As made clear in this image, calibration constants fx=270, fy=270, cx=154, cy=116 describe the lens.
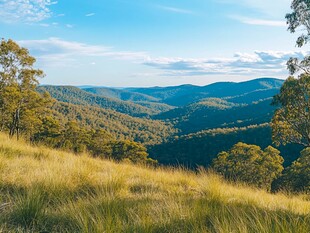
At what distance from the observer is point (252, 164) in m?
42.3

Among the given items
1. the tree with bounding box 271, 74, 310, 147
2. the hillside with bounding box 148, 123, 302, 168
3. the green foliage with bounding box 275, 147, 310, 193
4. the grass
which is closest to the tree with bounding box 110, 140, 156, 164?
the green foliage with bounding box 275, 147, 310, 193

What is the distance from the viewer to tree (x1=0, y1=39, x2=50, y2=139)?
89.7 ft

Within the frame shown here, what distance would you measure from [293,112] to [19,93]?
973 inches

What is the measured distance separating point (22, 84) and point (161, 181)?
91.1 feet

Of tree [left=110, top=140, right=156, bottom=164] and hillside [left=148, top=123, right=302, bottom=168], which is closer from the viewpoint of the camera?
tree [left=110, top=140, right=156, bottom=164]

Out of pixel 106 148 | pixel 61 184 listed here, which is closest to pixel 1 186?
pixel 61 184

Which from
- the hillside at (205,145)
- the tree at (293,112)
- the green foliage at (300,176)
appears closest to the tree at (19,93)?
the tree at (293,112)

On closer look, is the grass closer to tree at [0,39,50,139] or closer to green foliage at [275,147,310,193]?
tree at [0,39,50,139]

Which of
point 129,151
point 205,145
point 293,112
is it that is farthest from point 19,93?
point 205,145

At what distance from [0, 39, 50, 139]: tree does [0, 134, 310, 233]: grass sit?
77.5 ft

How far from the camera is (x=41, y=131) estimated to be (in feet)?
150

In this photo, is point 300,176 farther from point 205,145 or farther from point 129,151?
point 205,145

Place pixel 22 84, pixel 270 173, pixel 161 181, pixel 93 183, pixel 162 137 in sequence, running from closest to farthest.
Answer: pixel 93 183
pixel 161 181
pixel 22 84
pixel 270 173
pixel 162 137

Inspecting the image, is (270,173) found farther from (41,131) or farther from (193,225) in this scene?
(193,225)
